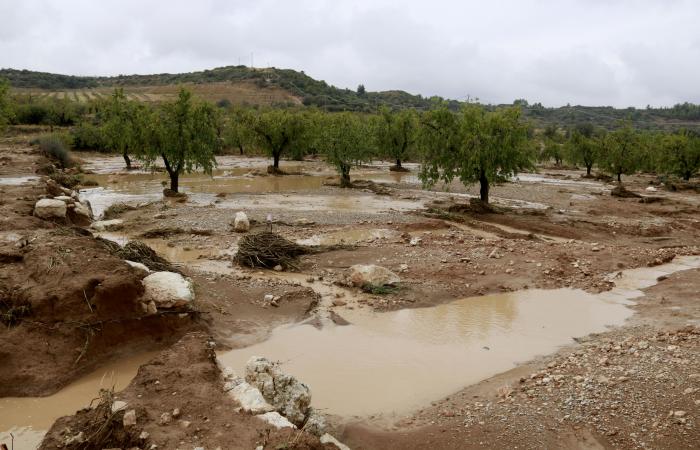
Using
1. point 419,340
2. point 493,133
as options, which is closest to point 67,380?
point 419,340

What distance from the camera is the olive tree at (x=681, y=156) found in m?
43.2

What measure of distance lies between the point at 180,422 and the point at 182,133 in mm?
26592

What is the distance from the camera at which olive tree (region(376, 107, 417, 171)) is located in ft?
168

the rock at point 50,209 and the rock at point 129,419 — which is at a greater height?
the rock at point 50,209

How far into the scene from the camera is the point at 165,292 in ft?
33.5

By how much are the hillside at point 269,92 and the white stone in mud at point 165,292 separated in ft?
354

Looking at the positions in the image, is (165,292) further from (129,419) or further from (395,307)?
(395,307)

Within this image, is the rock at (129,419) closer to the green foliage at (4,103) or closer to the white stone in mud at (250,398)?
the white stone in mud at (250,398)

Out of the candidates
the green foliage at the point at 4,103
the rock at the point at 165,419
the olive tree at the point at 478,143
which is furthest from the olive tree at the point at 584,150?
the rock at the point at 165,419

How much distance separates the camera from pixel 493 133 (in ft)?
84.8

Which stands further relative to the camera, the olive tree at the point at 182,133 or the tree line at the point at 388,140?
the olive tree at the point at 182,133

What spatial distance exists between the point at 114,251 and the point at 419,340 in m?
7.60

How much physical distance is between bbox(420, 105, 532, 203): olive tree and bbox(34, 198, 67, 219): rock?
18.3m

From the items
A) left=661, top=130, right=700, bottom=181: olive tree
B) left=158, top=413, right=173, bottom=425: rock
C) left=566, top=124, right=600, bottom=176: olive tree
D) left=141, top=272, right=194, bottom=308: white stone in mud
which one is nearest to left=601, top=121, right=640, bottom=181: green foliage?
left=661, top=130, right=700, bottom=181: olive tree
